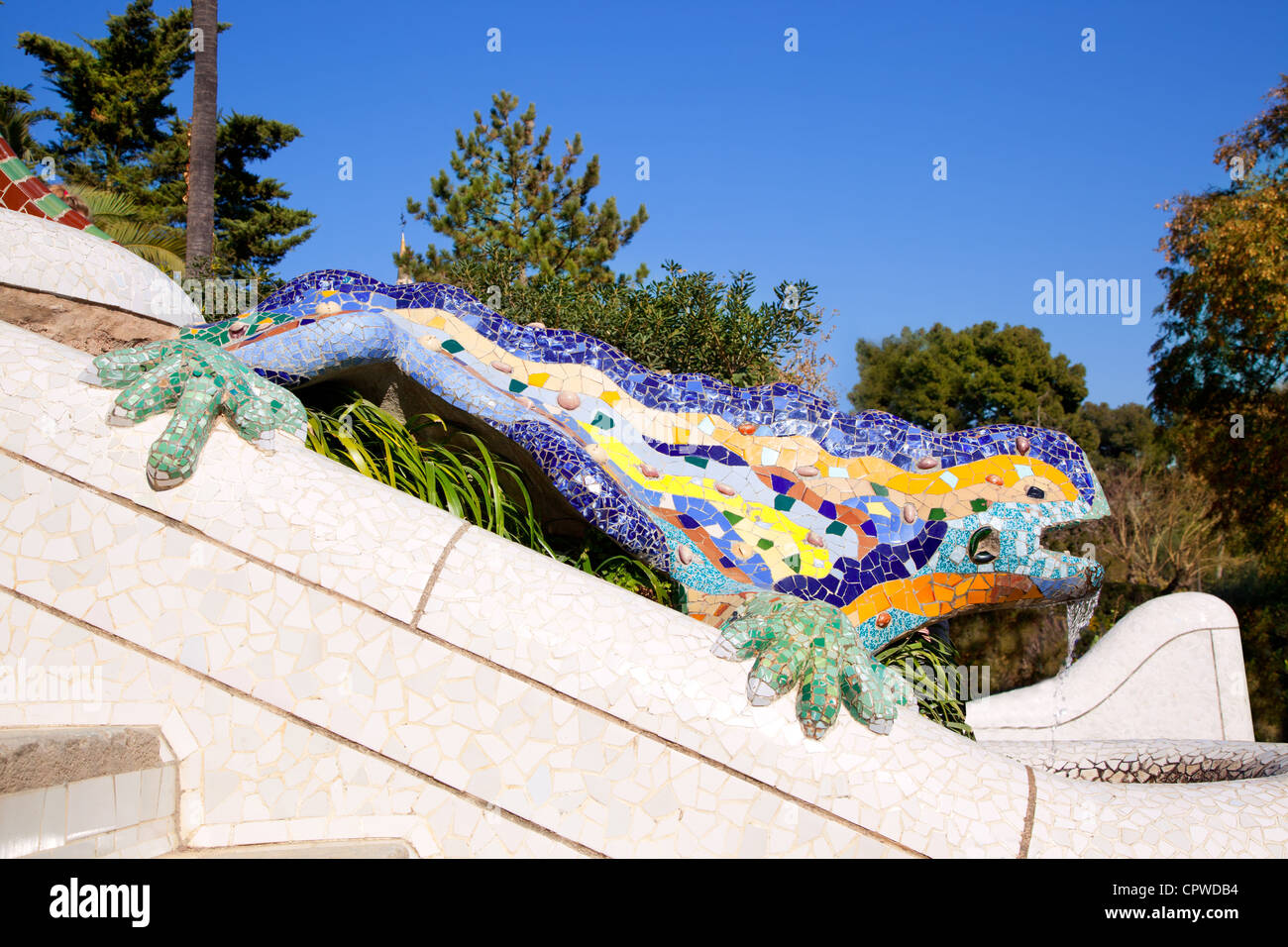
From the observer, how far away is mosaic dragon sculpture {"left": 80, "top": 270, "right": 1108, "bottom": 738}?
3.29 meters

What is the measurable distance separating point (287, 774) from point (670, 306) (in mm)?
4303

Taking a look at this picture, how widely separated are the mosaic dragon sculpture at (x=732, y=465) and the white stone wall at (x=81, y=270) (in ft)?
1.24

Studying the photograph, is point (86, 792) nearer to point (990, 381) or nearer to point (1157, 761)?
point (1157, 761)

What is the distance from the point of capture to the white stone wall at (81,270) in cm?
332

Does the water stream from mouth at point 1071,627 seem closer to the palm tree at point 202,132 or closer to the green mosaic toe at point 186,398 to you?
the green mosaic toe at point 186,398

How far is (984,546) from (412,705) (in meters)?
2.47

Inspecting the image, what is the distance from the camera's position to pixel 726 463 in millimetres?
3582

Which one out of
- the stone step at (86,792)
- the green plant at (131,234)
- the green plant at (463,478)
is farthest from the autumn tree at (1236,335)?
the green plant at (131,234)

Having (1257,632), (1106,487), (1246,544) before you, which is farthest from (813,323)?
(1106,487)

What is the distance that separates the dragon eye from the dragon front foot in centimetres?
133

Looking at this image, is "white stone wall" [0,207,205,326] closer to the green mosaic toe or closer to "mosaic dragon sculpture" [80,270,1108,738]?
"mosaic dragon sculpture" [80,270,1108,738]

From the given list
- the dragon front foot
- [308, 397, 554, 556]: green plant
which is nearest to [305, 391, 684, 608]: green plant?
[308, 397, 554, 556]: green plant

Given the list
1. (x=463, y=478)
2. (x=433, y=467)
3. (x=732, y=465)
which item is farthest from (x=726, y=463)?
(x=433, y=467)
